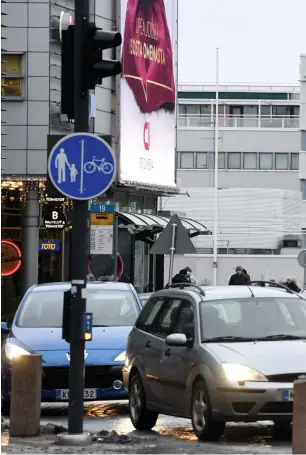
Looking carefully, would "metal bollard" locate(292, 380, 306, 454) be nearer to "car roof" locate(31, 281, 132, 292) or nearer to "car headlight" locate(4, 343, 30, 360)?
"car headlight" locate(4, 343, 30, 360)

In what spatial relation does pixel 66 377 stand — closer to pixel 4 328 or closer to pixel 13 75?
pixel 4 328

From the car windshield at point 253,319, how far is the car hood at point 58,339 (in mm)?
2724

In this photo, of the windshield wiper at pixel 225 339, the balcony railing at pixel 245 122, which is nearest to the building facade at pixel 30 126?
the windshield wiper at pixel 225 339

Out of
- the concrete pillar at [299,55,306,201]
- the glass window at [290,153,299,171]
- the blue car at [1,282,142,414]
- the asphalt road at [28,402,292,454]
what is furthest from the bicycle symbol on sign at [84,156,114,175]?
the glass window at [290,153,299,171]

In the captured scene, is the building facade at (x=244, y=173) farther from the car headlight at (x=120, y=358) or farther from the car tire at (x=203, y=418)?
the car tire at (x=203, y=418)

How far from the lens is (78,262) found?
13.0 metres

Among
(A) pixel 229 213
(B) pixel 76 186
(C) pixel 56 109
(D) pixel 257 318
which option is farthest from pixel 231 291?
(A) pixel 229 213

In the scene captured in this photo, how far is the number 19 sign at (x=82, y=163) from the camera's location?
520 inches

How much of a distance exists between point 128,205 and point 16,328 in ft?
92.3

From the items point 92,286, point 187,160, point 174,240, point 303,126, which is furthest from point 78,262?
point 187,160

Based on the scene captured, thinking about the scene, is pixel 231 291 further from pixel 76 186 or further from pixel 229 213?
pixel 229 213

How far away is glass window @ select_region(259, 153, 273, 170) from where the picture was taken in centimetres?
9144

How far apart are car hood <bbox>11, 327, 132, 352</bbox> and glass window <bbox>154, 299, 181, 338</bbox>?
1.80m

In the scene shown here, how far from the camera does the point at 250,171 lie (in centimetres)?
9206
